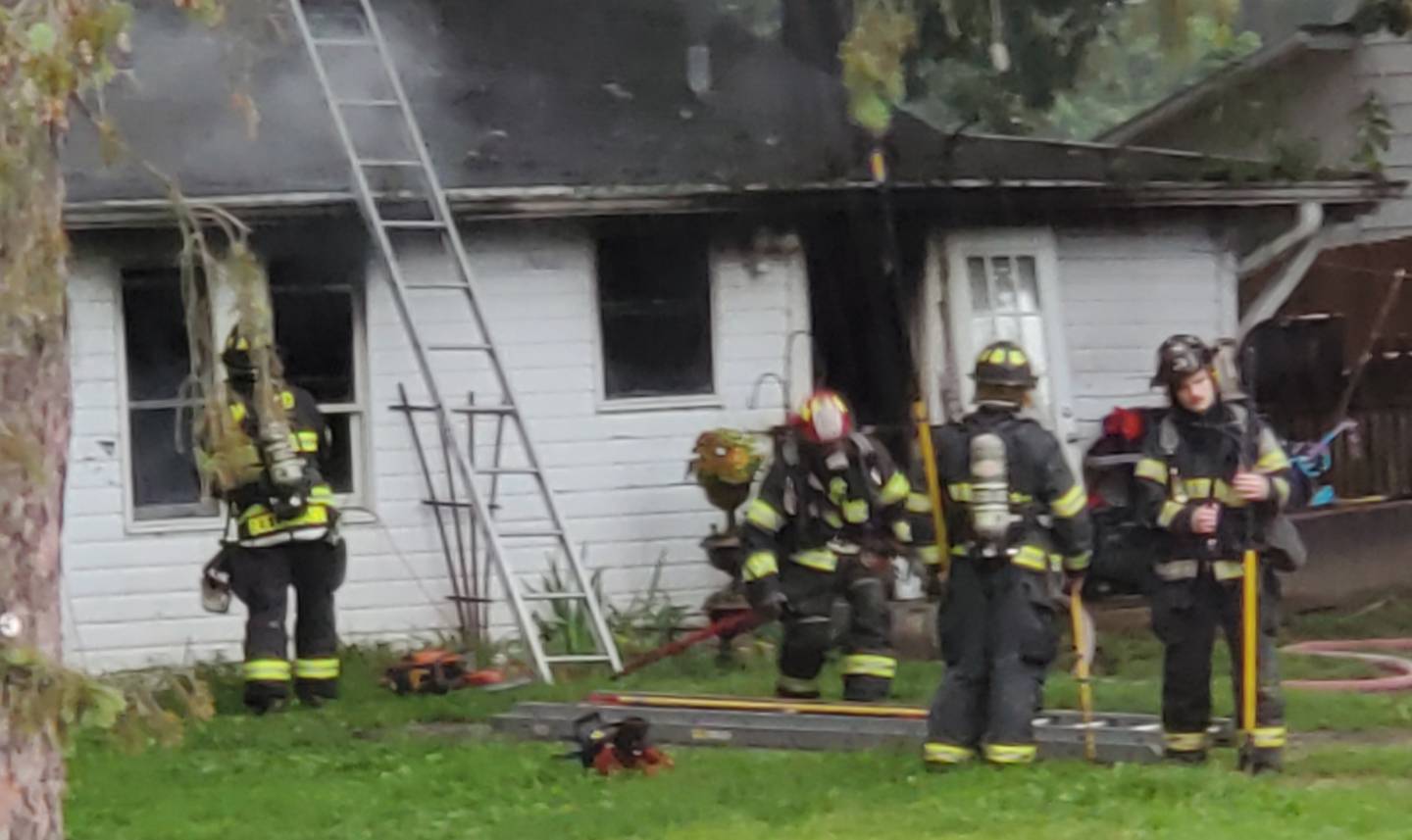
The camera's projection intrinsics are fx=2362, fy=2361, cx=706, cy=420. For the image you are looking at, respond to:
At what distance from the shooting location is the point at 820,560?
408 inches

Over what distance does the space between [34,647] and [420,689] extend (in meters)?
5.62

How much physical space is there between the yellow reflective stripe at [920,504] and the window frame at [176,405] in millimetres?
4823

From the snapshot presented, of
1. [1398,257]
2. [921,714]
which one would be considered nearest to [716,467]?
[921,714]

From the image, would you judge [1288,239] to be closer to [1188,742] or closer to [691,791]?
[1188,742]

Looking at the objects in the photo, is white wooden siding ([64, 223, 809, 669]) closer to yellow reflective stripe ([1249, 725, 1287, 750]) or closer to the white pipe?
the white pipe

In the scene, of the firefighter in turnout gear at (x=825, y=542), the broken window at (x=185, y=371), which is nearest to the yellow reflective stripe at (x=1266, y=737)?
the firefighter in turnout gear at (x=825, y=542)

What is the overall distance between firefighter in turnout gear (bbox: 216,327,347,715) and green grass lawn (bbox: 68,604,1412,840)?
0.37 meters

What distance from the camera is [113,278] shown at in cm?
1294

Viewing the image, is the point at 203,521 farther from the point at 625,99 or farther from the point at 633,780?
the point at 633,780

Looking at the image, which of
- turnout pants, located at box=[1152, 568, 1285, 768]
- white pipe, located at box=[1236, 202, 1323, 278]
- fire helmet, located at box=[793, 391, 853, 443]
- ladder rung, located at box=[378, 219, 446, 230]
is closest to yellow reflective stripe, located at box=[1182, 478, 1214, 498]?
turnout pants, located at box=[1152, 568, 1285, 768]

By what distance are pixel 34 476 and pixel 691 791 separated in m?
3.42

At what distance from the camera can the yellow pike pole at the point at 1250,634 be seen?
8.50 m

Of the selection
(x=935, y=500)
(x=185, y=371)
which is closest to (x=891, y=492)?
(x=935, y=500)

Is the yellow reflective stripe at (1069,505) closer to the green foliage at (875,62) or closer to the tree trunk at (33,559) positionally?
the green foliage at (875,62)
